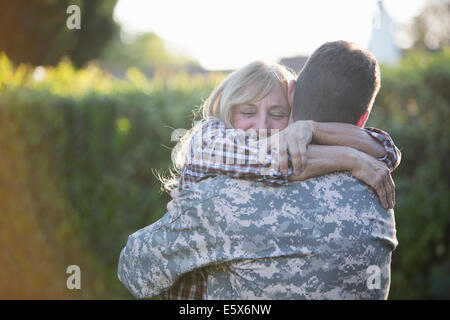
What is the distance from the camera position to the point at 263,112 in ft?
8.64

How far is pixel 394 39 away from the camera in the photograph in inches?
1053

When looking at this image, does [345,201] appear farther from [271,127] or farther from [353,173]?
[271,127]

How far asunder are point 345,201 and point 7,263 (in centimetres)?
504

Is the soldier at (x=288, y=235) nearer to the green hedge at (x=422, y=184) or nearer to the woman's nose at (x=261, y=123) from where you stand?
the woman's nose at (x=261, y=123)

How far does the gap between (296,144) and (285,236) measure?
0.37m

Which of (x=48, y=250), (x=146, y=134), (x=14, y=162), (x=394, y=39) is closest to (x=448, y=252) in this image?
(x=146, y=134)

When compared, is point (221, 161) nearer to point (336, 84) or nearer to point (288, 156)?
point (288, 156)

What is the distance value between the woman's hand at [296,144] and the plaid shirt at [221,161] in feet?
0.12

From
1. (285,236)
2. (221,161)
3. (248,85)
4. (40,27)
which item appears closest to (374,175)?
(285,236)

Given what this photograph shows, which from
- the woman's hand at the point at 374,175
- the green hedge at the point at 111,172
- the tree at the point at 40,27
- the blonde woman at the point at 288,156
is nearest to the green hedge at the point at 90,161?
the green hedge at the point at 111,172

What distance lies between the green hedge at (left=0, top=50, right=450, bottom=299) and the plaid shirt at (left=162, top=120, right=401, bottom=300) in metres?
3.05

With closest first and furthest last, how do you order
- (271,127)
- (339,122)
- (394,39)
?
(339,122) → (271,127) → (394,39)

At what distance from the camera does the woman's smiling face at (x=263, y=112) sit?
2629mm
